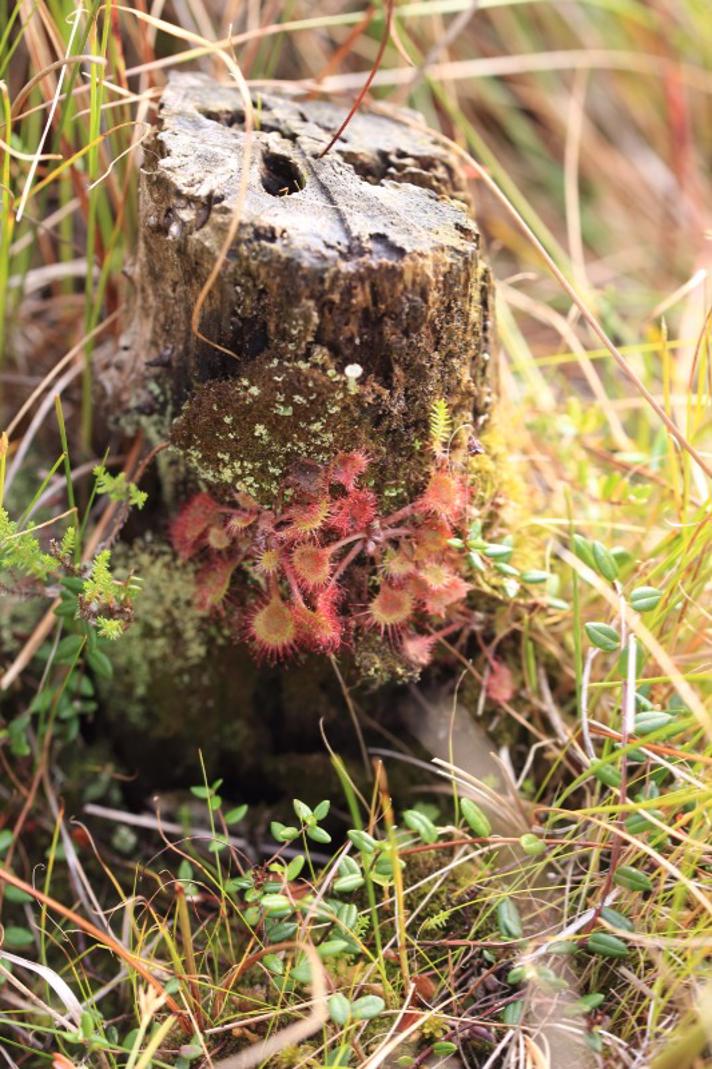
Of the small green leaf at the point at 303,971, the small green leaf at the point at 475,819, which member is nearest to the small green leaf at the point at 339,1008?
the small green leaf at the point at 303,971

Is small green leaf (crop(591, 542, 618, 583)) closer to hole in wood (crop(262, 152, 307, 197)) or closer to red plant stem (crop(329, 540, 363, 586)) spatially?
red plant stem (crop(329, 540, 363, 586))

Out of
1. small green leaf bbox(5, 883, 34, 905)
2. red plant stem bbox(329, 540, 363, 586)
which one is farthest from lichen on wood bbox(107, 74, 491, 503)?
small green leaf bbox(5, 883, 34, 905)

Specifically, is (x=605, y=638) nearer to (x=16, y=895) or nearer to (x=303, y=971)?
(x=303, y=971)

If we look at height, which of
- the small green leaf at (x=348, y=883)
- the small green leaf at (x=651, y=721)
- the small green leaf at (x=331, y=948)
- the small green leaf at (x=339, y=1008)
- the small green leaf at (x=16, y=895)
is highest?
the small green leaf at (x=651, y=721)

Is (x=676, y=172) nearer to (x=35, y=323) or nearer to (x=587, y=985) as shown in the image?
(x=35, y=323)

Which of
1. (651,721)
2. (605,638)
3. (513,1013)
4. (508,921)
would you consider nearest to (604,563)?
(605,638)

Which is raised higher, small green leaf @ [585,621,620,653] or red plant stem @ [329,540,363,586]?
red plant stem @ [329,540,363,586]

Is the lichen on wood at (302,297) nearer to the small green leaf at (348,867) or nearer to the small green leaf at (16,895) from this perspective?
the small green leaf at (348,867)
